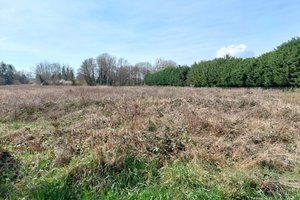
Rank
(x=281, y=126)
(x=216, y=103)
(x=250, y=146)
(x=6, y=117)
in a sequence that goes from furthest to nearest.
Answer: (x=216, y=103) → (x=6, y=117) → (x=281, y=126) → (x=250, y=146)

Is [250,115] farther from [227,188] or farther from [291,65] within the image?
[291,65]

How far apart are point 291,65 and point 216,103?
1444 cm

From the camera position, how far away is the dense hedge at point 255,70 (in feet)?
75.5

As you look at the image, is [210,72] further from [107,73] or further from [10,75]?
[10,75]

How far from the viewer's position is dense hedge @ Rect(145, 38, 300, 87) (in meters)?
23.0

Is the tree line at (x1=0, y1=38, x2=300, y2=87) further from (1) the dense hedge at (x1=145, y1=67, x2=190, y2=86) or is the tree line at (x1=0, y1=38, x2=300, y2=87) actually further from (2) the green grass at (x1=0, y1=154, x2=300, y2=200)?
(2) the green grass at (x1=0, y1=154, x2=300, y2=200)

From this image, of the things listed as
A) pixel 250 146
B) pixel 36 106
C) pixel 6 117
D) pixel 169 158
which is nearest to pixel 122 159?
pixel 169 158

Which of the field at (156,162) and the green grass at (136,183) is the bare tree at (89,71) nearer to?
the field at (156,162)

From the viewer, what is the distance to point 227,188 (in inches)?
149

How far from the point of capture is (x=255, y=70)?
2728cm

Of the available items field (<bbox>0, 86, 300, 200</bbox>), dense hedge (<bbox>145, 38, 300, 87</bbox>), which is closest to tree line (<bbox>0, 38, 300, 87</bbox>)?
dense hedge (<bbox>145, 38, 300, 87</bbox>)

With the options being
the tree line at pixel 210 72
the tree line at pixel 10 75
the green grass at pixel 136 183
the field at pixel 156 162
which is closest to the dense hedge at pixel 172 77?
the tree line at pixel 210 72

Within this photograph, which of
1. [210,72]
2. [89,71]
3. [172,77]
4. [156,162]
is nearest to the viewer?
[156,162]

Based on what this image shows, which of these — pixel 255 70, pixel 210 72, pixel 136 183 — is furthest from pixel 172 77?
pixel 136 183
